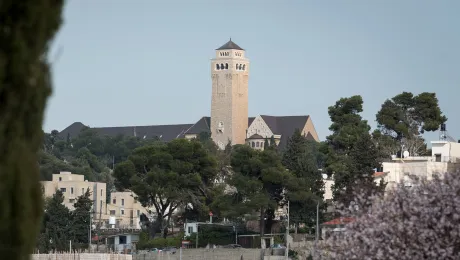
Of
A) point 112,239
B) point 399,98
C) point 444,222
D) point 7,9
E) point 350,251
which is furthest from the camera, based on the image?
point 399,98

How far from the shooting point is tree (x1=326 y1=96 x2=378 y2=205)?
77.0 m

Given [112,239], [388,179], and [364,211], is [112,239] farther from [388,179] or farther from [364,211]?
[364,211]

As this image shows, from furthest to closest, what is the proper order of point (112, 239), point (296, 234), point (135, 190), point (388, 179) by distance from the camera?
point (112, 239) < point (135, 190) < point (296, 234) < point (388, 179)

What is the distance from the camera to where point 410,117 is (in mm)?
104875

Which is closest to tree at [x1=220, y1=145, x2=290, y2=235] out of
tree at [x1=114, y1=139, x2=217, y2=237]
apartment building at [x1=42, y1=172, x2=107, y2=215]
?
tree at [x1=114, y1=139, x2=217, y2=237]

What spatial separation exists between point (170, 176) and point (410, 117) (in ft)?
76.3

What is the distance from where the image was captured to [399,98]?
10688 centimetres

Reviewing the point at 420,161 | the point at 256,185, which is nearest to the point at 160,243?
the point at 256,185

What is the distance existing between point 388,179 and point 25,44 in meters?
63.9

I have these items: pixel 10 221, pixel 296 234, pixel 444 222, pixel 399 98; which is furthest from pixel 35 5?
pixel 399 98

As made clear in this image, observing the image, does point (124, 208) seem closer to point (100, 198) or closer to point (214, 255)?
point (100, 198)

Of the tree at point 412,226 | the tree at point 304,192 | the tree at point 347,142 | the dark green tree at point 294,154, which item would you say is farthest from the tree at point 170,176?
the tree at point 412,226

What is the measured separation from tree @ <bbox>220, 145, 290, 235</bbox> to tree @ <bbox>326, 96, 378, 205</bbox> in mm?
3924

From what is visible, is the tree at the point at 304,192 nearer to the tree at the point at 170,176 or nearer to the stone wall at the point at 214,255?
the stone wall at the point at 214,255
